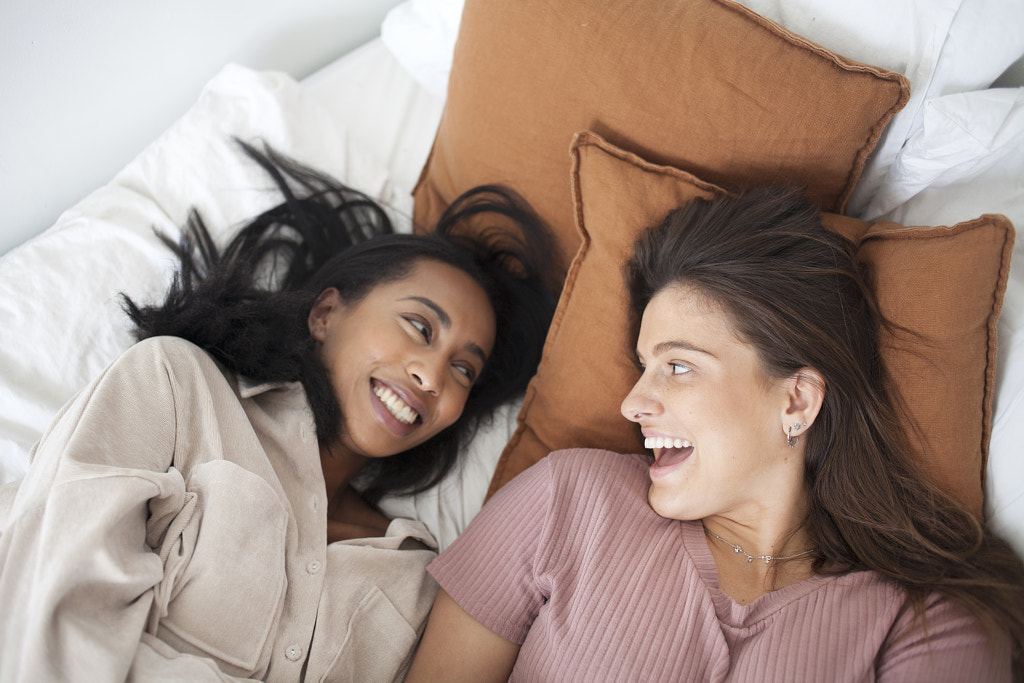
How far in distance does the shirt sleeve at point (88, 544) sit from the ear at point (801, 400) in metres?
1.17

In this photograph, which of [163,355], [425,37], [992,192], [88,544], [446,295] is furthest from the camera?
[425,37]

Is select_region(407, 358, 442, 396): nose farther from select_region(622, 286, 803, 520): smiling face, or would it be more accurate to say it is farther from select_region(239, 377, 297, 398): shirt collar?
select_region(622, 286, 803, 520): smiling face

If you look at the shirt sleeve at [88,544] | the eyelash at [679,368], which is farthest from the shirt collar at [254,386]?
the eyelash at [679,368]

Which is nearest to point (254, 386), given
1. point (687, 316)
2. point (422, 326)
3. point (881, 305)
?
point (422, 326)

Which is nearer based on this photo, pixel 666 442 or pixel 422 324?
pixel 666 442

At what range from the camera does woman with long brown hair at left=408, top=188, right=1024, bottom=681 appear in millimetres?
1268

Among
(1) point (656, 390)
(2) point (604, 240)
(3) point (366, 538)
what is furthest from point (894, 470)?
(3) point (366, 538)

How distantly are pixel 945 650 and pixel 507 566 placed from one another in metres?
0.79

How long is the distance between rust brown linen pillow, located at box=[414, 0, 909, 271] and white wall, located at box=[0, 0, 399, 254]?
789mm

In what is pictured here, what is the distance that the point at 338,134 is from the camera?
2.07 meters

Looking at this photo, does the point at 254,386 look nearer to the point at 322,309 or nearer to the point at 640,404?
the point at 322,309

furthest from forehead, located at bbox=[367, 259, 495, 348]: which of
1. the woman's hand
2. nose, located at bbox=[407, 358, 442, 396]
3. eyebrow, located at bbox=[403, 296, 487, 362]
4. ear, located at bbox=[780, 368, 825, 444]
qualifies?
ear, located at bbox=[780, 368, 825, 444]

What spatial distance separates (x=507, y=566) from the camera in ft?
4.58

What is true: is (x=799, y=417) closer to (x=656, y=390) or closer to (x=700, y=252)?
(x=656, y=390)
